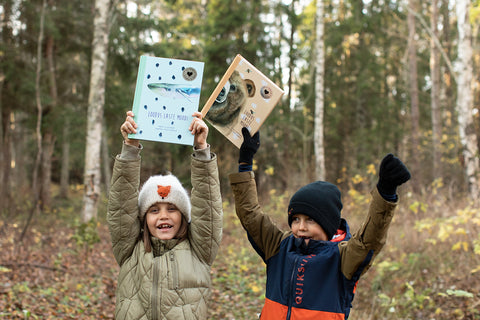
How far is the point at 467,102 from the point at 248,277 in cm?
641

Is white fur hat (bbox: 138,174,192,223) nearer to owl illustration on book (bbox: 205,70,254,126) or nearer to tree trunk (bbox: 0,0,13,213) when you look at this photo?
owl illustration on book (bbox: 205,70,254,126)

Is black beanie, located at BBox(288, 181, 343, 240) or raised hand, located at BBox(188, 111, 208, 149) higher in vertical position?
raised hand, located at BBox(188, 111, 208, 149)

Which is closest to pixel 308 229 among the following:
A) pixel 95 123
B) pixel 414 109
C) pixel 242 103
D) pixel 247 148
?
pixel 247 148

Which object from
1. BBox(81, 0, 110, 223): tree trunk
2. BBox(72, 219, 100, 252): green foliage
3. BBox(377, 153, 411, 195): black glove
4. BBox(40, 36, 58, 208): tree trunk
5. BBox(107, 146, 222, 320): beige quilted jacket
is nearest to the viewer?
BBox(377, 153, 411, 195): black glove

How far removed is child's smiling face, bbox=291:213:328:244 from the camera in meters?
2.56

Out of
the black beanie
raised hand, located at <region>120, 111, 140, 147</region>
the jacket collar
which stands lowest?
the jacket collar

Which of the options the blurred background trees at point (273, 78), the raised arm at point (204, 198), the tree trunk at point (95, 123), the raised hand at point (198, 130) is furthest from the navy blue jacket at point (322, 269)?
the blurred background trees at point (273, 78)

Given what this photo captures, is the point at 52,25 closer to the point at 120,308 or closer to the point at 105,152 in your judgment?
the point at 105,152

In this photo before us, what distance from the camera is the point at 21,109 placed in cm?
1465

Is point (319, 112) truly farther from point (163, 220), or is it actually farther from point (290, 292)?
point (290, 292)

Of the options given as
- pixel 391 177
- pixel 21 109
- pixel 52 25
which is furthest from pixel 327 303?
pixel 21 109

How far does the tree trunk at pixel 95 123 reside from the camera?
9289 millimetres

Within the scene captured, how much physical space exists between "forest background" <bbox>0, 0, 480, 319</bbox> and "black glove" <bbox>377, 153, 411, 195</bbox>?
3626mm

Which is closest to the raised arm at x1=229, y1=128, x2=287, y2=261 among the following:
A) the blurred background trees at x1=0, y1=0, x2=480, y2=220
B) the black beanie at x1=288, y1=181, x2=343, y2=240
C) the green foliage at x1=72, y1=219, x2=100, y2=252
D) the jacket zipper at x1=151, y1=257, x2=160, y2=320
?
the black beanie at x1=288, y1=181, x2=343, y2=240
